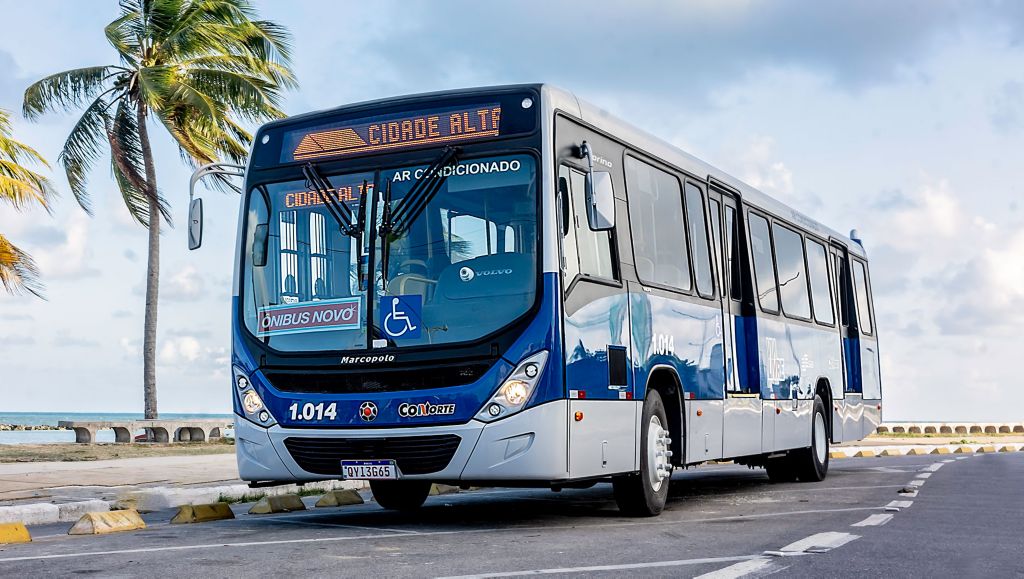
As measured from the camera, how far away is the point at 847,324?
18.9 m

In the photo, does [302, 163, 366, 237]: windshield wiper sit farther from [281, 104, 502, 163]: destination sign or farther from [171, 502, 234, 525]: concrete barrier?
[171, 502, 234, 525]: concrete barrier

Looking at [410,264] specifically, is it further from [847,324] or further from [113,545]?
[847,324]

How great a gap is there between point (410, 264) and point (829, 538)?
3672 mm

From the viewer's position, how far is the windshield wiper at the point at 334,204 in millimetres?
9781

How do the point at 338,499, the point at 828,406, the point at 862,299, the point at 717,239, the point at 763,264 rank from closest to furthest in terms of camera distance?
the point at 717,239, the point at 338,499, the point at 763,264, the point at 828,406, the point at 862,299

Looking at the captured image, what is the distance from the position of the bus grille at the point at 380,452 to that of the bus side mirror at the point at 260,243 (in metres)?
1.52

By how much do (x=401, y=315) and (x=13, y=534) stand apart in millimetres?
3226

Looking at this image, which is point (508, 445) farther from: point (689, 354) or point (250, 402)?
point (689, 354)

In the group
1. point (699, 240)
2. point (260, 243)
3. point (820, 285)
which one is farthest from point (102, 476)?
point (820, 285)

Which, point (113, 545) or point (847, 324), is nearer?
point (113, 545)

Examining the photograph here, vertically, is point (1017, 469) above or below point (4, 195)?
below

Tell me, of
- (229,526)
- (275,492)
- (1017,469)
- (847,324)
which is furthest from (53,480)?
(1017,469)

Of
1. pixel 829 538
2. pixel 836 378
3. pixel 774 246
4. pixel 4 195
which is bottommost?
pixel 829 538

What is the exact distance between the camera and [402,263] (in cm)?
955
